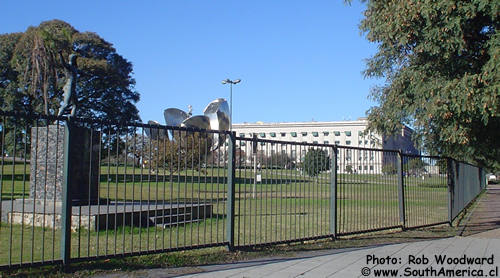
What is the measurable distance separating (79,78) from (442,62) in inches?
Answer: 1196

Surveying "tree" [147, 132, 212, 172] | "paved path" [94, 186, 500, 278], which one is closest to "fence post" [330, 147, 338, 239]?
"paved path" [94, 186, 500, 278]

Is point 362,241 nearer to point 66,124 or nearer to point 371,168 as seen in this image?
point 371,168

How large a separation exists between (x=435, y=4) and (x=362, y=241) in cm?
504

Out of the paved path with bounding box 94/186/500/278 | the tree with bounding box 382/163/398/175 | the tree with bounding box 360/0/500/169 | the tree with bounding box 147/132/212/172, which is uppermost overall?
the tree with bounding box 360/0/500/169

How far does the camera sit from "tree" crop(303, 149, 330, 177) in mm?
8969

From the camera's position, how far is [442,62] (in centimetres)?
1098

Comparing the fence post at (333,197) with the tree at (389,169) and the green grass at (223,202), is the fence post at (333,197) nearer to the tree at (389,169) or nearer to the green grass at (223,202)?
the green grass at (223,202)

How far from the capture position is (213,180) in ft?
25.1

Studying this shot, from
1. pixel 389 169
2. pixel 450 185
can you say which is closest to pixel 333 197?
pixel 389 169

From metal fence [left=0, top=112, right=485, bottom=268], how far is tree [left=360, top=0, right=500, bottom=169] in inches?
55.4

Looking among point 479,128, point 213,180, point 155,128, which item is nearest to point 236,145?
point 213,180

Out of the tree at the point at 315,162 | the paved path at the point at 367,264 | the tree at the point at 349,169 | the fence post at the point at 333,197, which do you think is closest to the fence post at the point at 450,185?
the paved path at the point at 367,264

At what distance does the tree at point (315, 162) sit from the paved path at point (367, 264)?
63.6 inches

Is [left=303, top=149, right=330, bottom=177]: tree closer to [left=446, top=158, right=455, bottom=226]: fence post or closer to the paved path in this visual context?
the paved path
